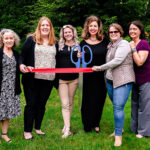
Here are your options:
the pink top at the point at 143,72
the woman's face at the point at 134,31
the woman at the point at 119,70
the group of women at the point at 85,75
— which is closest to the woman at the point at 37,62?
the group of women at the point at 85,75

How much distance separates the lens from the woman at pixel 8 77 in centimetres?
354

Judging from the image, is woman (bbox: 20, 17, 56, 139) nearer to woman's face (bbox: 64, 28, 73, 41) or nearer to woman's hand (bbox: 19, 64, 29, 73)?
woman's hand (bbox: 19, 64, 29, 73)

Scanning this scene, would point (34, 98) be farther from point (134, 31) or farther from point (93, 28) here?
point (134, 31)

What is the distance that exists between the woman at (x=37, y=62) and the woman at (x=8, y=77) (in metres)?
0.16

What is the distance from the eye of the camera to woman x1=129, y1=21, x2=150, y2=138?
3674 millimetres

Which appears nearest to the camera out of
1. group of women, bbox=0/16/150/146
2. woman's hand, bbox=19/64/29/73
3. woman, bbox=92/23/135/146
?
woman, bbox=92/23/135/146

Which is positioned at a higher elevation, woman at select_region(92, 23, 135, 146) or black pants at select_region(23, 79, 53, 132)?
woman at select_region(92, 23, 135, 146)

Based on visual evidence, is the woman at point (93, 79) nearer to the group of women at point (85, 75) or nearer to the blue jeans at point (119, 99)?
the group of women at point (85, 75)

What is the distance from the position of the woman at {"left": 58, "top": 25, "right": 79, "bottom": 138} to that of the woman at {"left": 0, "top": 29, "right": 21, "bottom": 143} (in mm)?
769

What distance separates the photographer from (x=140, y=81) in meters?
3.84

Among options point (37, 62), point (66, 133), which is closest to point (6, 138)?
point (66, 133)

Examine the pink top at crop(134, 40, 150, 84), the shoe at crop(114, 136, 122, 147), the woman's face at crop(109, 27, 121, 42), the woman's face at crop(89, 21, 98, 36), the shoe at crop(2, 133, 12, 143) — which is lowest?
the shoe at crop(2, 133, 12, 143)

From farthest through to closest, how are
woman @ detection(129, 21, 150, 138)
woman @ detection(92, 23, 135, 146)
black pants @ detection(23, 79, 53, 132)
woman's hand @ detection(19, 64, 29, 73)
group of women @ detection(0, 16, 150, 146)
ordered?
black pants @ detection(23, 79, 53, 132), woman @ detection(129, 21, 150, 138), woman's hand @ detection(19, 64, 29, 73), group of women @ detection(0, 16, 150, 146), woman @ detection(92, 23, 135, 146)

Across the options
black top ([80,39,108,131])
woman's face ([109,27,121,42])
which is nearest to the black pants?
black top ([80,39,108,131])
